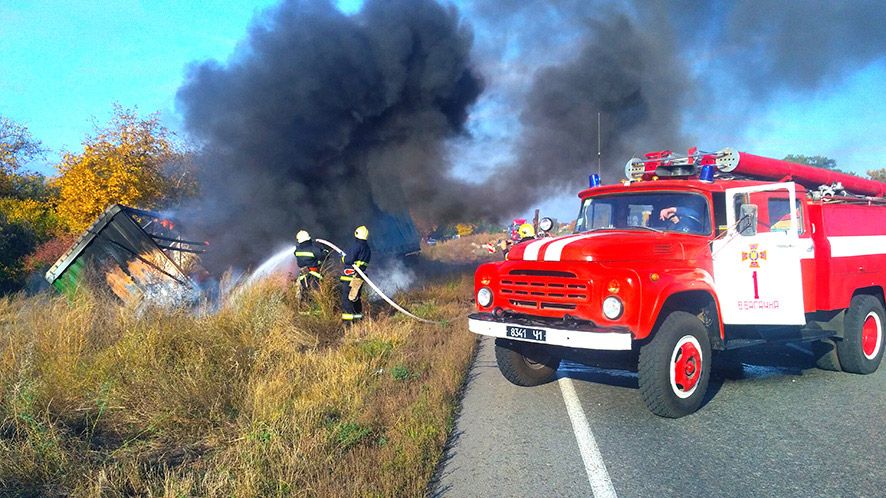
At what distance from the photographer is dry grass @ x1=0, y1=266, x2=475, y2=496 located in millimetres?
3805

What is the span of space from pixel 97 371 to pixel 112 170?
13850 millimetres

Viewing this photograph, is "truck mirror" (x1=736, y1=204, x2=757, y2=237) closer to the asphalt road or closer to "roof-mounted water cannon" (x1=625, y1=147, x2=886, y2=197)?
"roof-mounted water cannon" (x1=625, y1=147, x2=886, y2=197)

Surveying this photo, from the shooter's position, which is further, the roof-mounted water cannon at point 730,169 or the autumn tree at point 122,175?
the autumn tree at point 122,175

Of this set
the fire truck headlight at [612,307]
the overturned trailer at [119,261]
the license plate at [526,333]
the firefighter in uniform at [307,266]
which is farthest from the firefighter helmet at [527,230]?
the fire truck headlight at [612,307]

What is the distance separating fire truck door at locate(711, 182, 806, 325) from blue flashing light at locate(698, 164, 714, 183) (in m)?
0.21

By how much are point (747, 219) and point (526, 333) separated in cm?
247

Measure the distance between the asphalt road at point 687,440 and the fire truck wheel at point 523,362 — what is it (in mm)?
142

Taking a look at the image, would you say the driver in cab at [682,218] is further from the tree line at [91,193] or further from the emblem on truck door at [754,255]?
the tree line at [91,193]

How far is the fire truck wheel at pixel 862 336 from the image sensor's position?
272 inches

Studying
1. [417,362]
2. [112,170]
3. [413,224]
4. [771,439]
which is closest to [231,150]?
[112,170]

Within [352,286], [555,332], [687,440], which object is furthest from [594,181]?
[352,286]

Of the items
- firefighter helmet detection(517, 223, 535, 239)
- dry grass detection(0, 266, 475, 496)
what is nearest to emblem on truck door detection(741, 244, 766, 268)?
dry grass detection(0, 266, 475, 496)

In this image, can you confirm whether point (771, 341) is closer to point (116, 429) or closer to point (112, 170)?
point (116, 429)

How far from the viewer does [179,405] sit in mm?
5016
